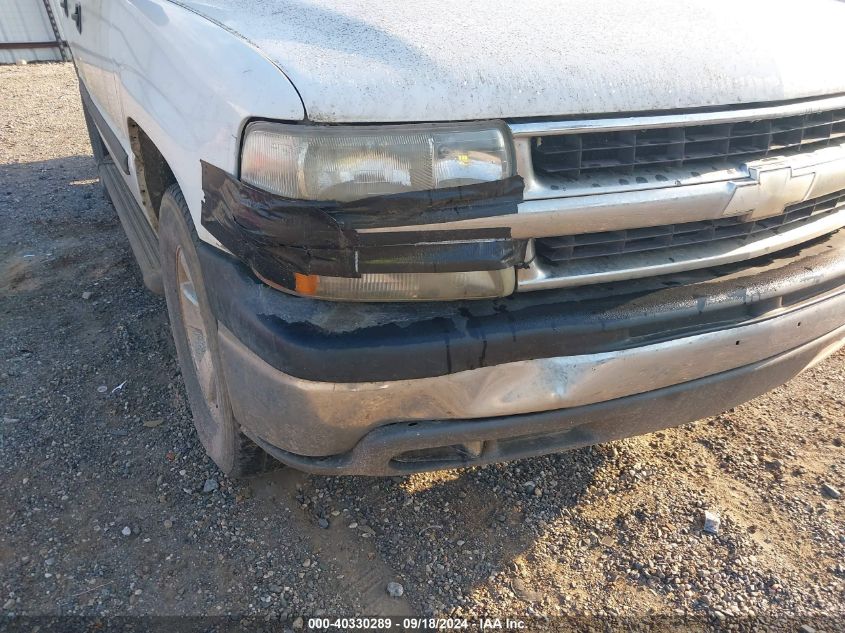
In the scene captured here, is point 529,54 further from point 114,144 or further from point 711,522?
point 114,144

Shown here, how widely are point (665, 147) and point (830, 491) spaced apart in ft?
5.04

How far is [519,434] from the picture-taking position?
172 cm

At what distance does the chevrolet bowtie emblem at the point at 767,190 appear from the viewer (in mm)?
1717

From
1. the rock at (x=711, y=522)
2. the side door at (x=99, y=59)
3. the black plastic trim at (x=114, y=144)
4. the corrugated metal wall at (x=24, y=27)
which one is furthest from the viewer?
the corrugated metal wall at (x=24, y=27)

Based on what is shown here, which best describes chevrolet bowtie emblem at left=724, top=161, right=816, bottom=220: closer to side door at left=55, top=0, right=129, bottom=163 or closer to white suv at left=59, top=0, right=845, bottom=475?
white suv at left=59, top=0, right=845, bottom=475

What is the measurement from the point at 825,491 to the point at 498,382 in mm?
1562

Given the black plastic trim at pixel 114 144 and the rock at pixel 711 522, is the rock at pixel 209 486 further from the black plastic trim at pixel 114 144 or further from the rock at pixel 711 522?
the rock at pixel 711 522

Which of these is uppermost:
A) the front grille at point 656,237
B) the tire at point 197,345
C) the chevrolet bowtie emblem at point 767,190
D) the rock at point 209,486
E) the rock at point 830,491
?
the chevrolet bowtie emblem at point 767,190

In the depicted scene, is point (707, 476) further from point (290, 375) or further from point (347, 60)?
point (347, 60)

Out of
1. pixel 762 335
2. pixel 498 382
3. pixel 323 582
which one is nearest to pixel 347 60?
pixel 498 382

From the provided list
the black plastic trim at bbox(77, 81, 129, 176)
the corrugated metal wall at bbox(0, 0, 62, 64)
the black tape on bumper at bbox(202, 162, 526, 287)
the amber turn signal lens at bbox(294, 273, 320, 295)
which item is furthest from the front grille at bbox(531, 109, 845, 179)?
the corrugated metal wall at bbox(0, 0, 62, 64)

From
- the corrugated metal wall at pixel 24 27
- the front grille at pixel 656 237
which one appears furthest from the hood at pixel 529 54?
the corrugated metal wall at pixel 24 27

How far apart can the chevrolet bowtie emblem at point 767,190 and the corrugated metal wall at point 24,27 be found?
464 inches

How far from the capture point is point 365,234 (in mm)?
1456
